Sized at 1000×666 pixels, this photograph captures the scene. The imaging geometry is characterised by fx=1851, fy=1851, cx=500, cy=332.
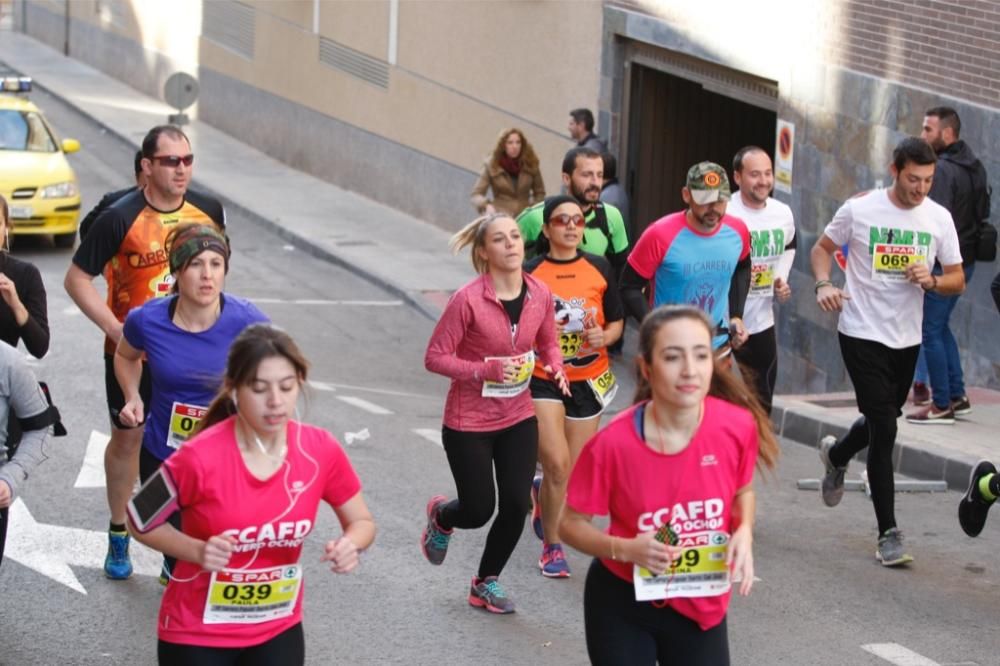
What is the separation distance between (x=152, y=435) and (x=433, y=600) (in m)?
1.75

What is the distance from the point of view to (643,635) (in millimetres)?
5328

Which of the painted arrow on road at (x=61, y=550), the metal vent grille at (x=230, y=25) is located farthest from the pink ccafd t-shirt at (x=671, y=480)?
the metal vent grille at (x=230, y=25)

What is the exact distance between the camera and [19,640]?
7770 millimetres

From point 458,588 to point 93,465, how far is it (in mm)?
3115

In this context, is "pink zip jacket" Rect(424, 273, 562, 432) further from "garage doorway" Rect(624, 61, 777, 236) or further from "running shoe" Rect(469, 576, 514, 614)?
"garage doorway" Rect(624, 61, 777, 236)

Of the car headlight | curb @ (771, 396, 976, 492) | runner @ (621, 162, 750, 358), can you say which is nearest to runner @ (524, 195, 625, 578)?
runner @ (621, 162, 750, 358)

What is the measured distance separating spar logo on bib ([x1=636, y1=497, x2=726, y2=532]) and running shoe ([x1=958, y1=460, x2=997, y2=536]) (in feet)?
12.4

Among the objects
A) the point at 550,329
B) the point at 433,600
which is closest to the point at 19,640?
the point at 433,600

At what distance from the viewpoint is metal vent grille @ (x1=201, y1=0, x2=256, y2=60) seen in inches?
1241

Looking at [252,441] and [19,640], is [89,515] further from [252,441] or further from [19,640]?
[252,441]

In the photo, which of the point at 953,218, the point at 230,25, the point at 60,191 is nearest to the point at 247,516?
the point at 953,218

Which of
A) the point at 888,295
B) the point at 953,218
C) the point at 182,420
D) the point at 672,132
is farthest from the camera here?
the point at 672,132

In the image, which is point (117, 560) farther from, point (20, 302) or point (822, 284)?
point (822, 284)

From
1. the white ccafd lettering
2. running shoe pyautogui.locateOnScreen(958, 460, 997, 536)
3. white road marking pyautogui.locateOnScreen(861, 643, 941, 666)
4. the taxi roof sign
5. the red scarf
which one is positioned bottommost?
white road marking pyautogui.locateOnScreen(861, 643, 941, 666)
